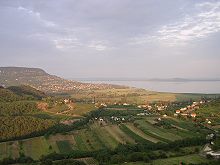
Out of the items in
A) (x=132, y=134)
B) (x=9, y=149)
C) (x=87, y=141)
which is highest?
(x=132, y=134)

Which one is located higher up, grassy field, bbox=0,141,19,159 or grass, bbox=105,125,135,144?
grass, bbox=105,125,135,144

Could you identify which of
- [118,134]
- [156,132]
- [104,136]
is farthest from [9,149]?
[156,132]

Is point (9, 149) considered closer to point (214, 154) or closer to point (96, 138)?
point (96, 138)

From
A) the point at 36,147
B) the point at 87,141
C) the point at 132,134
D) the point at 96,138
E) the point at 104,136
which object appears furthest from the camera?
the point at 132,134

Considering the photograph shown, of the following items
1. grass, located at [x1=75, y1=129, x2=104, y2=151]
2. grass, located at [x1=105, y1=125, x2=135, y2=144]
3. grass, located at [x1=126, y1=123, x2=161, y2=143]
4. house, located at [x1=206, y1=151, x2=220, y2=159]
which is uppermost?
house, located at [x1=206, y1=151, x2=220, y2=159]

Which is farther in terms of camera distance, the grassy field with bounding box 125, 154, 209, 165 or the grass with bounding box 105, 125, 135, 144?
the grass with bounding box 105, 125, 135, 144

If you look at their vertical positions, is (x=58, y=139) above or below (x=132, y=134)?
below

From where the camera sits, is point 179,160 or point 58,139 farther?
point 58,139

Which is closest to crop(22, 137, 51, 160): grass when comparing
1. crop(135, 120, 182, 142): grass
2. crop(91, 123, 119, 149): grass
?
crop(91, 123, 119, 149): grass

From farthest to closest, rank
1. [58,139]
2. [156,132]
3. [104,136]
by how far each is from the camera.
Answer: [156,132], [104,136], [58,139]

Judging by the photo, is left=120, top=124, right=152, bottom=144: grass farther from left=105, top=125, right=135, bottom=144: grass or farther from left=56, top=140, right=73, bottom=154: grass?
left=56, top=140, right=73, bottom=154: grass
